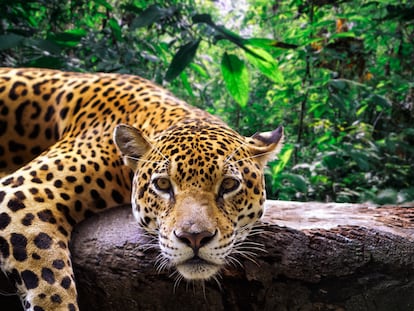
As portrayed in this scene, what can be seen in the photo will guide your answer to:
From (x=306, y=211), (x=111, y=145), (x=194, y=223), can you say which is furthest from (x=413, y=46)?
(x=194, y=223)

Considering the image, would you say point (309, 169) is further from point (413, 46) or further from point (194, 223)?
point (194, 223)

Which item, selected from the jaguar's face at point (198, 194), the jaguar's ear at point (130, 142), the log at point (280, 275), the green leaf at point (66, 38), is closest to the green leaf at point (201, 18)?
the jaguar's face at point (198, 194)

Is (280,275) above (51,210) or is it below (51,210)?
below

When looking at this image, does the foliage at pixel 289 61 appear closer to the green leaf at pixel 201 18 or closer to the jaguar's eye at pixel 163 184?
the green leaf at pixel 201 18

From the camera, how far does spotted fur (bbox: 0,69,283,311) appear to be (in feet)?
7.36

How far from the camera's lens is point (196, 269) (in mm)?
2242

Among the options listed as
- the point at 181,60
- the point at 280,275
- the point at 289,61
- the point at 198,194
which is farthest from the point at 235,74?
the point at 289,61

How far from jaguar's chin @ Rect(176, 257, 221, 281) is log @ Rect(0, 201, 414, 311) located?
16cm

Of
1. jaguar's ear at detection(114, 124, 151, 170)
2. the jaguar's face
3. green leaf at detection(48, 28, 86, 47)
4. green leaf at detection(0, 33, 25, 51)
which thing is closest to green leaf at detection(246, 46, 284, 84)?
the jaguar's face

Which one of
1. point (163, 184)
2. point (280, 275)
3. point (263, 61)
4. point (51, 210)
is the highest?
point (263, 61)

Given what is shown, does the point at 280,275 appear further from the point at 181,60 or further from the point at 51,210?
the point at 181,60

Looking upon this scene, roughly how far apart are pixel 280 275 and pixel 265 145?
0.80 metres

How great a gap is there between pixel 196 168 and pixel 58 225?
2.73 ft

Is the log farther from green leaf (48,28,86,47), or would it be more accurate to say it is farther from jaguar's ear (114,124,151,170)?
green leaf (48,28,86,47)
